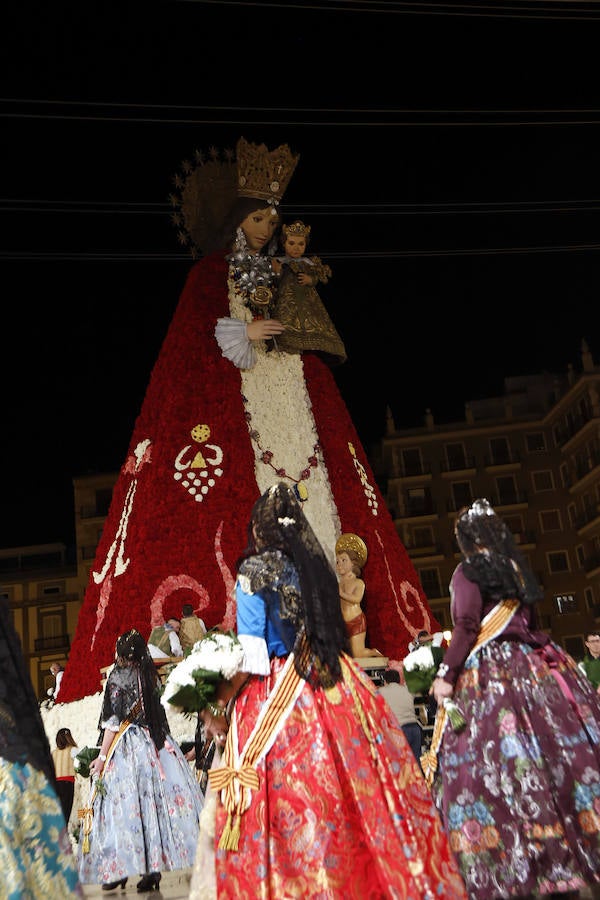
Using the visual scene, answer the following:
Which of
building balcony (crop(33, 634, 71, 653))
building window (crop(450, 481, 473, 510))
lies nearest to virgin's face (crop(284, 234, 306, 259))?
building window (crop(450, 481, 473, 510))

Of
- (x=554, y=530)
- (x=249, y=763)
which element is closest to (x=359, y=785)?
(x=249, y=763)

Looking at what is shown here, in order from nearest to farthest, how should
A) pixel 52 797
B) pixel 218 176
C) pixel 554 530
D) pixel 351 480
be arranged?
pixel 52 797 < pixel 351 480 < pixel 218 176 < pixel 554 530

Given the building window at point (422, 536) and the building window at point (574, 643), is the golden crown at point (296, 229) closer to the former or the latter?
the building window at point (574, 643)

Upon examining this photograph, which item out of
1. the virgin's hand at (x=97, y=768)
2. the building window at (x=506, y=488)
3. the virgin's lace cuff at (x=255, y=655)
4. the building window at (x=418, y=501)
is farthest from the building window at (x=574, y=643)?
the virgin's lace cuff at (x=255, y=655)

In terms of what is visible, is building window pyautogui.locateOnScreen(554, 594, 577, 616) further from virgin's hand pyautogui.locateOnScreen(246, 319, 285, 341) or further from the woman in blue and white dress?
the woman in blue and white dress

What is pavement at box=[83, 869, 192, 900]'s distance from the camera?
7.39 meters

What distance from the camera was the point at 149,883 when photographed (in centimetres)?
810

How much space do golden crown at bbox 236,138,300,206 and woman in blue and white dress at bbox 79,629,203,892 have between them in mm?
7569

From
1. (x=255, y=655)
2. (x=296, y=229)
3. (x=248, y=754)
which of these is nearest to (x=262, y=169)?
(x=296, y=229)

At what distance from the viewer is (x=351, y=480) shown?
13.4 meters

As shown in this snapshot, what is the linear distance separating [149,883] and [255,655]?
170 inches

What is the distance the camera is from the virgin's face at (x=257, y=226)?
1410 centimetres

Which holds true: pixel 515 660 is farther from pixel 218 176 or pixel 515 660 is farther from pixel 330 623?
pixel 218 176

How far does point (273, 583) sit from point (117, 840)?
416cm
